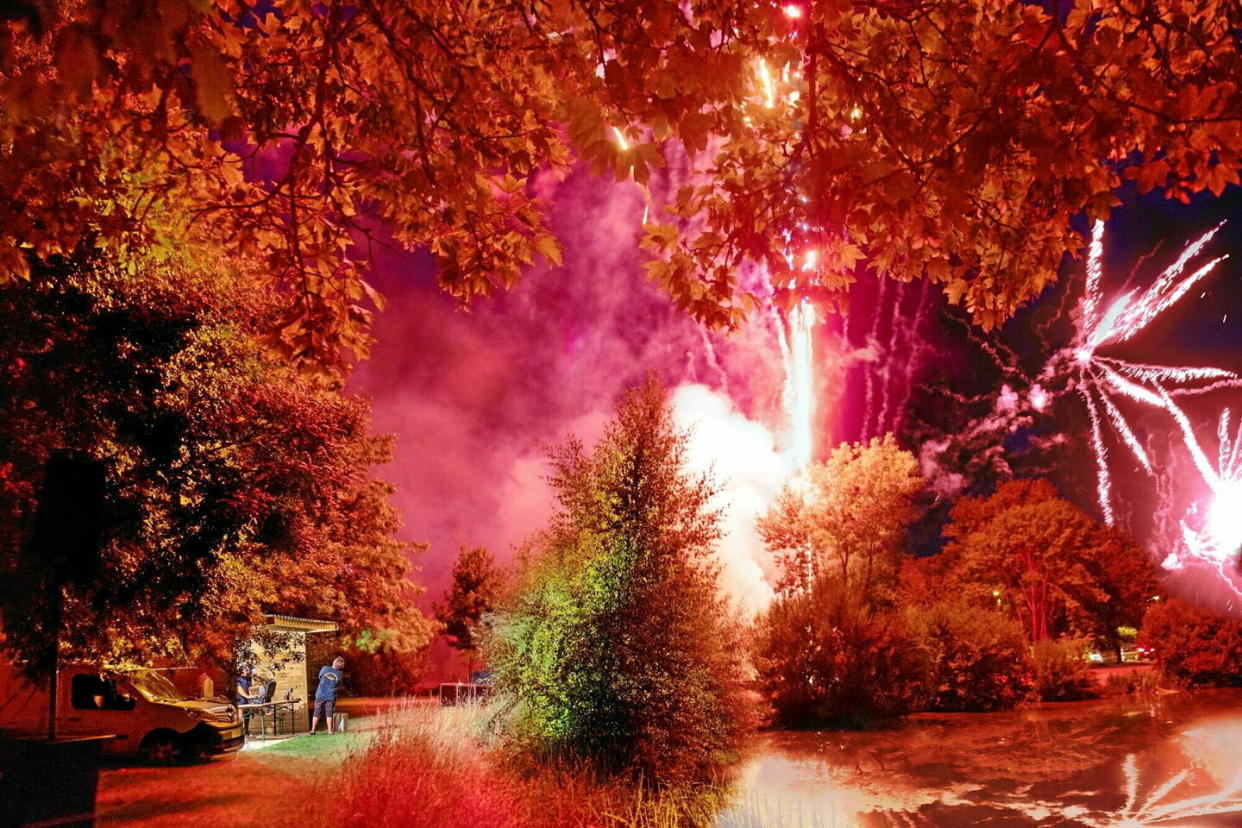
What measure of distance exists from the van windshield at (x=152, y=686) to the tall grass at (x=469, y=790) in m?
7.43

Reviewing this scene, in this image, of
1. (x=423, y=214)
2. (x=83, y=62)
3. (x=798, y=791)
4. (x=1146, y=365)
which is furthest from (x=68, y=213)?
(x=1146, y=365)

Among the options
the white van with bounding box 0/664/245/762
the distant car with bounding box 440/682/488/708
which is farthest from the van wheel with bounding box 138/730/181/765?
the distant car with bounding box 440/682/488/708

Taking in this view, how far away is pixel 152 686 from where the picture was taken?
14.6m

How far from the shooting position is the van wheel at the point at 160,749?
13.7 meters

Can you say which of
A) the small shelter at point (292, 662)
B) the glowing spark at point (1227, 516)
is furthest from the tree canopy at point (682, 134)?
the glowing spark at point (1227, 516)

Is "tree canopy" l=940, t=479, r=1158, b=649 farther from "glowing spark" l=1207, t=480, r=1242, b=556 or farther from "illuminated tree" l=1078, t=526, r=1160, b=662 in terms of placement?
"glowing spark" l=1207, t=480, r=1242, b=556

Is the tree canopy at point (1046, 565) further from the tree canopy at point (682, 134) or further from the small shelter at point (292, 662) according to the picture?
the tree canopy at point (682, 134)

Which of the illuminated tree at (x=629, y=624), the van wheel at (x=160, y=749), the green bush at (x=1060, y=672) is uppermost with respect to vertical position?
the illuminated tree at (x=629, y=624)

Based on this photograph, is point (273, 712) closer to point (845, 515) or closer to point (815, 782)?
point (815, 782)

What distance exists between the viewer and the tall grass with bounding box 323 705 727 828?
6617mm

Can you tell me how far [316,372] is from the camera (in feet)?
19.2

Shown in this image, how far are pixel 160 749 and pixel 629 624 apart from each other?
1009 cm

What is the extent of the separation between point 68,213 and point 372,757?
5.80 m

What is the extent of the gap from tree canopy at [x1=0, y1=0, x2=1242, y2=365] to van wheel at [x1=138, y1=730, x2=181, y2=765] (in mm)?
11773
